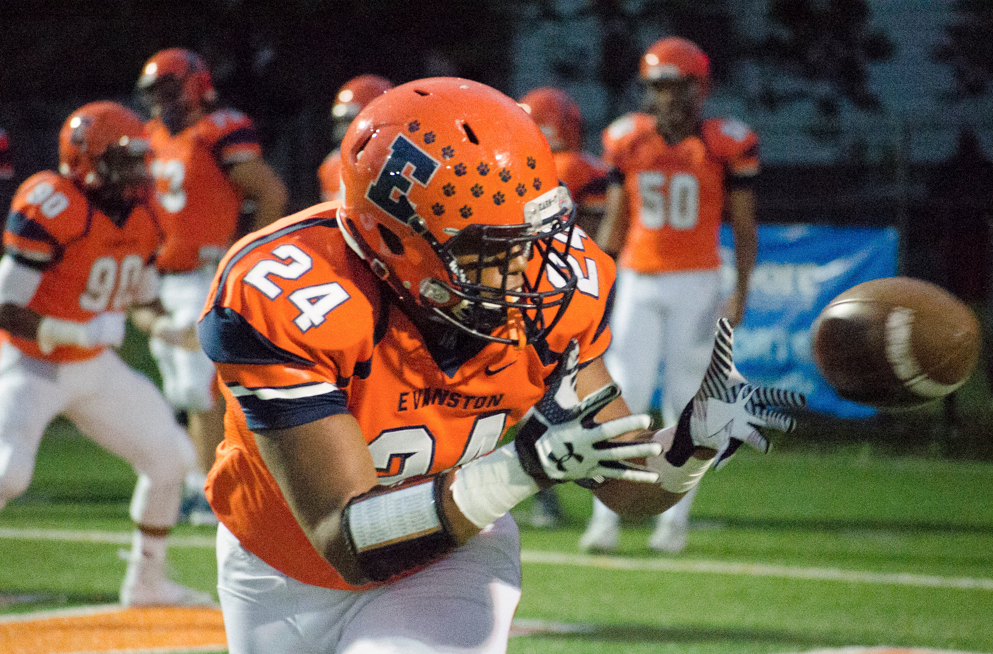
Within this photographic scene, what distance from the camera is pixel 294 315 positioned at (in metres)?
2.20

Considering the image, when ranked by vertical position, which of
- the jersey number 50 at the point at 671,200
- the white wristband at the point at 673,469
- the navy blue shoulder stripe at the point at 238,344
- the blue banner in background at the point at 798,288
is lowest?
the blue banner in background at the point at 798,288

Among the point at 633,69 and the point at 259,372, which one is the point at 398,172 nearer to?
the point at 259,372

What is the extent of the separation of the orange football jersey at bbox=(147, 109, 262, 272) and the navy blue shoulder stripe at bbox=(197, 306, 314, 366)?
14.1ft

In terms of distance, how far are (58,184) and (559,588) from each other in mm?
2485

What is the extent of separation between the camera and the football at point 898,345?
8.50 feet

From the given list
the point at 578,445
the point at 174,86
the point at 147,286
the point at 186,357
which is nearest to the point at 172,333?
the point at 147,286

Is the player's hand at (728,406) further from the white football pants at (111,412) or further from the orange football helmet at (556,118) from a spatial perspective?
the orange football helmet at (556,118)

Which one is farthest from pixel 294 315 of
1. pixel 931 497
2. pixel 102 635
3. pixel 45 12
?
pixel 45 12

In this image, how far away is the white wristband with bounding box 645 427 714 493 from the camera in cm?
224

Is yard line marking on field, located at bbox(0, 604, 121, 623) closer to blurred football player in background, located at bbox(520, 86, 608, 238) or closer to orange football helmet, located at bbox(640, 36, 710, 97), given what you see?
blurred football player in background, located at bbox(520, 86, 608, 238)

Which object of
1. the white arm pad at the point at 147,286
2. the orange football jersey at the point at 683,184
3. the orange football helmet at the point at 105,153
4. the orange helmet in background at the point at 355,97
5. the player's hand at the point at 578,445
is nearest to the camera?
the player's hand at the point at 578,445

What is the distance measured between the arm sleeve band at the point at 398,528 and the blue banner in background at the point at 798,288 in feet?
21.7

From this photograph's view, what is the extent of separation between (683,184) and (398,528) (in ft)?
13.5

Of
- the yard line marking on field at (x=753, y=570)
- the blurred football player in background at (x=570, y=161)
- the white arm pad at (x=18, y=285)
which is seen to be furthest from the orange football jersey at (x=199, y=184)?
the yard line marking on field at (x=753, y=570)
